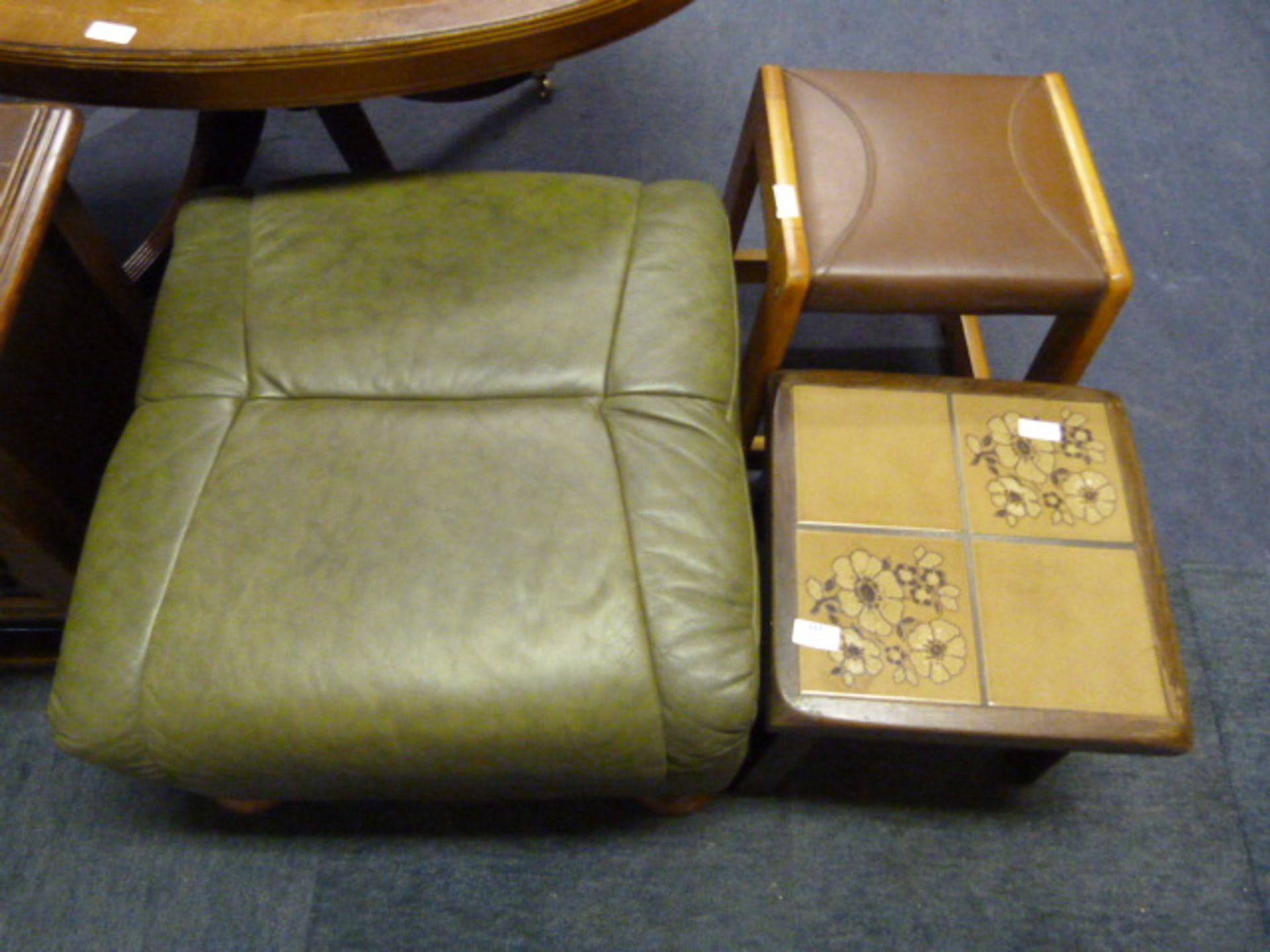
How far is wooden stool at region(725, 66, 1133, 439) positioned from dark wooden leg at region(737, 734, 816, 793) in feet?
1.57

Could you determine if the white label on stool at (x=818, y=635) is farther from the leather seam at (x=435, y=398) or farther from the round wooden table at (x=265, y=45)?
the round wooden table at (x=265, y=45)

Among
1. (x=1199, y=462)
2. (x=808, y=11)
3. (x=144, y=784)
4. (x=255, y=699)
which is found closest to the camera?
(x=255, y=699)

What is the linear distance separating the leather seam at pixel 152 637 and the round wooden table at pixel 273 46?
40 cm

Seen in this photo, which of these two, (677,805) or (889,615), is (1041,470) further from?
(677,805)

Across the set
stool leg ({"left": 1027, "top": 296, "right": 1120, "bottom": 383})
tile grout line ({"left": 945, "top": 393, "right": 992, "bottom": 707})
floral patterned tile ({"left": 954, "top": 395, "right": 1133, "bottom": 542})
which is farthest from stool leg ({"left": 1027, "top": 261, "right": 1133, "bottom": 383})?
tile grout line ({"left": 945, "top": 393, "right": 992, "bottom": 707})

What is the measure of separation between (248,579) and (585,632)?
33 cm

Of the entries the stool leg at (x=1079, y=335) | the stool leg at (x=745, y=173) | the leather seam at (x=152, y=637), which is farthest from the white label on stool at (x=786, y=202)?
the leather seam at (x=152, y=637)

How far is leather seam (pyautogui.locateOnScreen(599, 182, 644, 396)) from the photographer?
0.94 metres

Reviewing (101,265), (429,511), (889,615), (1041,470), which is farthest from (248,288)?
(1041,470)

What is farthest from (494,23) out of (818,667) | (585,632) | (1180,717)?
(1180,717)

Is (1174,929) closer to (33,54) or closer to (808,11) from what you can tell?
Answer: (33,54)

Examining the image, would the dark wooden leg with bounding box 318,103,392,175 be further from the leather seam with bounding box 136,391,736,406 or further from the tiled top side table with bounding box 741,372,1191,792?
the tiled top side table with bounding box 741,372,1191,792

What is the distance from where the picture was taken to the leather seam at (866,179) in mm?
979

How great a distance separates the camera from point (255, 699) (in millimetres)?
748
